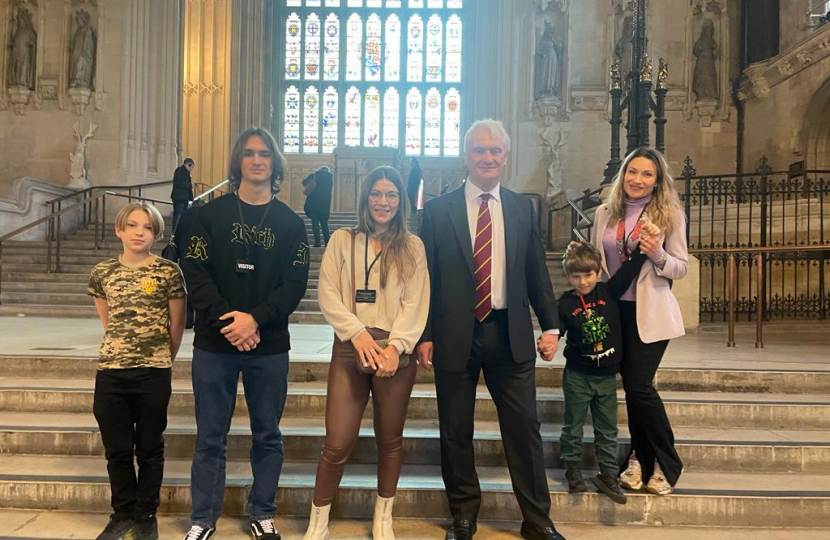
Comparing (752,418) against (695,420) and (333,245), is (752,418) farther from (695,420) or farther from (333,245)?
(333,245)

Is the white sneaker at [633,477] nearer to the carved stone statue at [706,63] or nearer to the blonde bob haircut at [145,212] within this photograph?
the blonde bob haircut at [145,212]

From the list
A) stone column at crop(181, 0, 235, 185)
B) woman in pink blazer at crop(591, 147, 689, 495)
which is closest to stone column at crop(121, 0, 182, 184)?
stone column at crop(181, 0, 235, 185)

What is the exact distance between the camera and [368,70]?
82.2 feet

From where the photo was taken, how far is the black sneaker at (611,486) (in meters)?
3.35

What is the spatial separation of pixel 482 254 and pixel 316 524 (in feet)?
5.10

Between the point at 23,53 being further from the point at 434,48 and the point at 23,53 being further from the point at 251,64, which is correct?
the point at 434,48

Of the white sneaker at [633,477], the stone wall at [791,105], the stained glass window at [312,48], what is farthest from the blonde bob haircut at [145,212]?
the stained glass window at [312,48]

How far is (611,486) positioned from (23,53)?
18.8m

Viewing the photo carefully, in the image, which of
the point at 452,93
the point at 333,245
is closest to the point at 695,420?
the point at 333,245

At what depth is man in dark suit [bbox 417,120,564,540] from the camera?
10.1 ft

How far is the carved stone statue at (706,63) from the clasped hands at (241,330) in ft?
53.4

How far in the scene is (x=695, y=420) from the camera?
442 centimetres

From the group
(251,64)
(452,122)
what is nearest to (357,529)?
(251,64)

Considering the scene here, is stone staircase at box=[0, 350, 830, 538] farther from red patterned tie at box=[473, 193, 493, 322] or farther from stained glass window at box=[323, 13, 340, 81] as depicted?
stained glass window at box=[323, 13, 340, 81]
